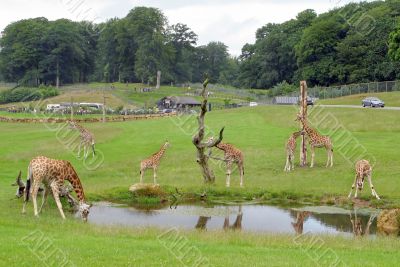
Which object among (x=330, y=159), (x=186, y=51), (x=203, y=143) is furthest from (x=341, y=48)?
(x=203, y=143)

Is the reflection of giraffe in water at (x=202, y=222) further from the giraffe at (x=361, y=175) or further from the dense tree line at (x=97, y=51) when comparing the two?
the dense tree line at (x=97, y=51)

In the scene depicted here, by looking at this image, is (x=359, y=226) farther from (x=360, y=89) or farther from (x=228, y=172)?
(x=360, y=89)

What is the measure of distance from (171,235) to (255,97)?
359ft

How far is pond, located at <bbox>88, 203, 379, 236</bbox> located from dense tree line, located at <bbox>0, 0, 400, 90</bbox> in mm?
88920

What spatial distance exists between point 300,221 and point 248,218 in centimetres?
229

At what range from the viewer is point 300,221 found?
24.0 meters

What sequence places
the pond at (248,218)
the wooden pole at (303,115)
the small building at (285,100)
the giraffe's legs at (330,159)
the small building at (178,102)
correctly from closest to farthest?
the pond at (248,218), the giraffe's legs at (330,159), the wooden pole at (303,115), the small building at (285,100), the small building at (178,102)

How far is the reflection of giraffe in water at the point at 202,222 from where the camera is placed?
22.6 metres

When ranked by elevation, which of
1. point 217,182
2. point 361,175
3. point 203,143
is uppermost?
point 203,143

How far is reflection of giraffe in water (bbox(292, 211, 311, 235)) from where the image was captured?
884 inches

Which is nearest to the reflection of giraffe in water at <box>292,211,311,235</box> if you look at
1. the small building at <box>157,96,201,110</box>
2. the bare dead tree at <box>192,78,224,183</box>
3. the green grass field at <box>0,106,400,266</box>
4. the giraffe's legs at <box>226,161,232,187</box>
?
the green grass field at <box>0,106,400,266</box>

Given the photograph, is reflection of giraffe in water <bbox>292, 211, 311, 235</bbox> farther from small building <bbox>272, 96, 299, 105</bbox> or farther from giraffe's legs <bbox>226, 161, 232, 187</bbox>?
small building <bbox>272, 96, 299, 105</bbox>

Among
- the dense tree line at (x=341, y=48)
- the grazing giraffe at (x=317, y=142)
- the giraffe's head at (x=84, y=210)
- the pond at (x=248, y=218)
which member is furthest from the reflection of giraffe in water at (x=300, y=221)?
the dense tree line at (x=341, y=48)

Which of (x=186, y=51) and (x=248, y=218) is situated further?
(x=186, y=51)
